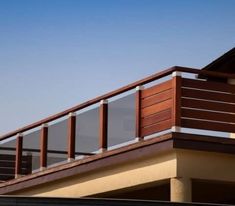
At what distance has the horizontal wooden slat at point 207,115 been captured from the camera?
14.8m

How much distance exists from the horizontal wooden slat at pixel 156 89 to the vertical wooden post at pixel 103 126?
1.44 metres

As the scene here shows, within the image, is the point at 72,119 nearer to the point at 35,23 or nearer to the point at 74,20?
the point at 74,20

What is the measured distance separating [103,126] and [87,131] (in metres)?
1.52

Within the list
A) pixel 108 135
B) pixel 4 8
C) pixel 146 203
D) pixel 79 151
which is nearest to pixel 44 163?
pixel 79 151

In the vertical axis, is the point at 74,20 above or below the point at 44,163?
above

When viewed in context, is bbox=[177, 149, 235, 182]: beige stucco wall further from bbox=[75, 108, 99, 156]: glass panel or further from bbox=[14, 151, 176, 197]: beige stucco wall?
bbox=[75, 108, 99, 156]: glass panel

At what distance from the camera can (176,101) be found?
48.0ft

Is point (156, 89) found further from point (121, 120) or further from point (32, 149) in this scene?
point (32, 149)

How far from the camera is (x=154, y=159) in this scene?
50.1 feet

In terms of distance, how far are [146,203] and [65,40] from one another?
9489mm

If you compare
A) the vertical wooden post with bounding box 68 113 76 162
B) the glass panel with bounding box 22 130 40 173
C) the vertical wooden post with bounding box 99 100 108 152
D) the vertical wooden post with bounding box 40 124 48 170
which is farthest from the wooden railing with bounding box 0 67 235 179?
the glass panel with bounding box 22 130 40 173

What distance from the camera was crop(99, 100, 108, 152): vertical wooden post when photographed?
16.8 metres

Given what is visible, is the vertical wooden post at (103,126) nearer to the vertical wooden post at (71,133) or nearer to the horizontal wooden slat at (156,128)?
the vertical wooden post at (71,133)

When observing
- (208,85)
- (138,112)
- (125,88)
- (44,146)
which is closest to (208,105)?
(208,85)
